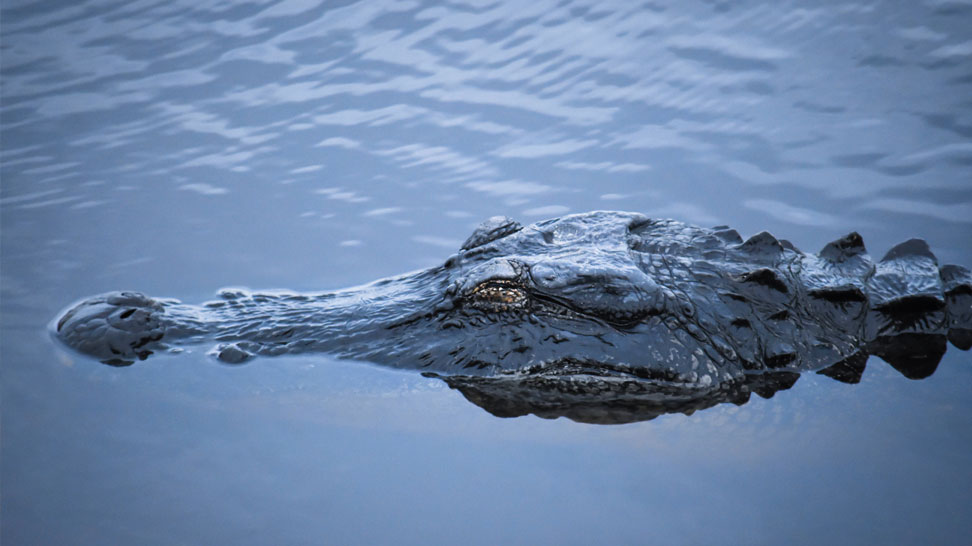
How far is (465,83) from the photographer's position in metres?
8.89

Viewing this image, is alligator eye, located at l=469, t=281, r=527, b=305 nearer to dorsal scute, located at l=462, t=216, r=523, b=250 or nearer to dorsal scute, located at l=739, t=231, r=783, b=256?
dorsal scute, located at l=462, t=216, r=523, b=250

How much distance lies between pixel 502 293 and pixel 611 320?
18.3 inches

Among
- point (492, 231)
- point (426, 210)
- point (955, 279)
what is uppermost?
point (426, 210)

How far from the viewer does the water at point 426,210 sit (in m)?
3.31

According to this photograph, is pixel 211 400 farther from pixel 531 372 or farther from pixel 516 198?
pixel 516 198

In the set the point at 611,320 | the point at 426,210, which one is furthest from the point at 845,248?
the point at 426,210

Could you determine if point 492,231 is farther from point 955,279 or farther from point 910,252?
point 955,279

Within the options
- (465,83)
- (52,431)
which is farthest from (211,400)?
(465,83)

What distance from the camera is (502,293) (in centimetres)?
371

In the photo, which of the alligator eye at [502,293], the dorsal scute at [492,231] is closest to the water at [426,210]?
the alligator eye at [502,293]

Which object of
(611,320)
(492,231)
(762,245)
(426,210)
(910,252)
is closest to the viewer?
(611,320)

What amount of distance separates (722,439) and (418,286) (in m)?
1.53

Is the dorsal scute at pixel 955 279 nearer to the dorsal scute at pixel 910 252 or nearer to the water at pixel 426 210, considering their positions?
the dorsal scute at pixel 910 252

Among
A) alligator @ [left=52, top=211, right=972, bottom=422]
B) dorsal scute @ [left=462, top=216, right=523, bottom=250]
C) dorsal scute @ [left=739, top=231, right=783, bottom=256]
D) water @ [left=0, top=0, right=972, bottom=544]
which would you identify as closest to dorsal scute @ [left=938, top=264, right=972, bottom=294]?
alligator @ [left=52, top=211, right=972, bottom=422]
